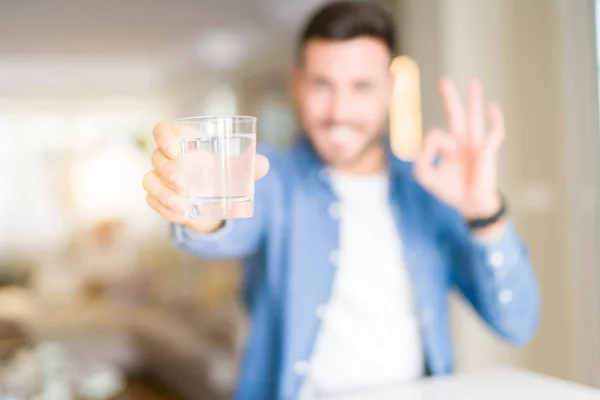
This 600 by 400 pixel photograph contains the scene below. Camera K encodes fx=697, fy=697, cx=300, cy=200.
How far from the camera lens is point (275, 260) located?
3.76 ft

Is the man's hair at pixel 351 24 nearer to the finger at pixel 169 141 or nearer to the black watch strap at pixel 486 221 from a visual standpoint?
the black watch strap at pixel 486 221

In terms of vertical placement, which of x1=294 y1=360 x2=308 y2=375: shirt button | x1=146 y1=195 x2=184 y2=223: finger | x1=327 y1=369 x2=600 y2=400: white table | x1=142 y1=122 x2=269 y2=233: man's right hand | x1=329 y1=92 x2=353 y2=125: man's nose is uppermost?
x1=329 y1=92 x2=353 y2=125: man's nose

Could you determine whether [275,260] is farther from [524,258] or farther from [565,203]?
[565,203]

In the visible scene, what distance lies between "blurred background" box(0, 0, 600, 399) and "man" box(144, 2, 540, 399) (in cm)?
16

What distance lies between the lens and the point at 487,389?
2.89 feet

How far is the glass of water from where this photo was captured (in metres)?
0.65

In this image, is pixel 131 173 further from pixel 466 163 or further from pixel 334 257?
pixel 466 163

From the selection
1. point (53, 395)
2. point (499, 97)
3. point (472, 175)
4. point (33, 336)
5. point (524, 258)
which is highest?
point (499, 97)

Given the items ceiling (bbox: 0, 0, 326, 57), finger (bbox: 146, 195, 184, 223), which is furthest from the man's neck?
finger (bbox: 146, 195, 184, 223)

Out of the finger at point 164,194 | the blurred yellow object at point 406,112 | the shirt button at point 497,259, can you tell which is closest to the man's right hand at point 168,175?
the finger at point 164,194

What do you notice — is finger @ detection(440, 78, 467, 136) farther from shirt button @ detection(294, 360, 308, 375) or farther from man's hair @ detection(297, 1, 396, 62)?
shirt button @ detection(294, 360, 308, 375)

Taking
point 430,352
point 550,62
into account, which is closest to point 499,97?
point 550,62

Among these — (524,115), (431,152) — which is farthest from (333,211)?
(524,115)

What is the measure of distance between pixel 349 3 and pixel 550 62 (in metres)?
0.60
